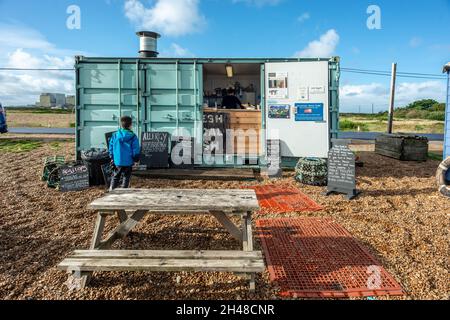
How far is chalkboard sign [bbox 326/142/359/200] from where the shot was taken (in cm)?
613

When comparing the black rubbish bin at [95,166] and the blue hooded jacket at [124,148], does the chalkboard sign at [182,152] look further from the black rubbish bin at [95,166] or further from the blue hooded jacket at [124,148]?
the blue hooded jacket at [124,148]

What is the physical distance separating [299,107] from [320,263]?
18.6 ft

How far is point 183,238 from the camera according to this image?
13.4 feet

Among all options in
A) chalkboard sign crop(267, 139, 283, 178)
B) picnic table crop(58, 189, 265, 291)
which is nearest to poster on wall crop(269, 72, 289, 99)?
chalkboard sign crop(267, 139, 283, 178)

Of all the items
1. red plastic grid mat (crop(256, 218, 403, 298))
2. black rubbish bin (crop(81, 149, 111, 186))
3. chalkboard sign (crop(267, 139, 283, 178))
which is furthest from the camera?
chalkboard sign (crop(267, 139, 283, 178))

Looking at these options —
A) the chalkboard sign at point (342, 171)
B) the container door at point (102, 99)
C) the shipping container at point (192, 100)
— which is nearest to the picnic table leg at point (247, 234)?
the chalkboard sign at point (342, 171)

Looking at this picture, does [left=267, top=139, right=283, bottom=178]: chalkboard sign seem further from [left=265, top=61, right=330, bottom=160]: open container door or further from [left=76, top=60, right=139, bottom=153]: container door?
[left=76, top=60, right=139, bottom=153]: container door

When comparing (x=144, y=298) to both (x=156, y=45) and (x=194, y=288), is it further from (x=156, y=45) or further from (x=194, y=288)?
(x=156, y=45)

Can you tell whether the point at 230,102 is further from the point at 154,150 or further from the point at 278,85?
the point at 154,150

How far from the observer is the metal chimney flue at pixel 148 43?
9688 millimetres

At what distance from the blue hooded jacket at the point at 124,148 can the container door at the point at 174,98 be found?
2904mm

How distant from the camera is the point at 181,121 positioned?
8.49 meters

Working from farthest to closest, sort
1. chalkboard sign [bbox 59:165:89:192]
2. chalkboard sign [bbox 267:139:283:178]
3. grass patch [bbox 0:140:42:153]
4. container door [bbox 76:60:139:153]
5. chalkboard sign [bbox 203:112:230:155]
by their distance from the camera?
1. grass patch [bbox 0:140:42:153]
2. chalkboard sign [bbox 203:112:230:155]
3. container door [bbox 76:60:139:153]
4. chalkboard sign [bbox 267:139:283:178]
5. chalkboard sign [bbox 59:165:89:192]

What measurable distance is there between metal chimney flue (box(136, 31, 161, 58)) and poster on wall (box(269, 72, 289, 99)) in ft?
14.6
